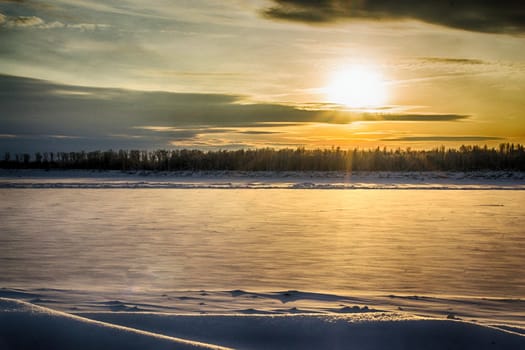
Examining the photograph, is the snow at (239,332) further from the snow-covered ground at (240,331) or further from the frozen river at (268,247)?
the frozen river at (268,247)

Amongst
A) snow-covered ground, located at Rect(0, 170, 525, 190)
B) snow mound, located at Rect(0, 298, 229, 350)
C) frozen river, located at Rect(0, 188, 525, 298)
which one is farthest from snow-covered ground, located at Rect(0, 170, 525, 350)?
snow-covered ground, located at Rect(0, 170, 525, 190)

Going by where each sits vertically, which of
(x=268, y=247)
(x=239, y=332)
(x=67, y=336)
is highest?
(x=67, y=336)

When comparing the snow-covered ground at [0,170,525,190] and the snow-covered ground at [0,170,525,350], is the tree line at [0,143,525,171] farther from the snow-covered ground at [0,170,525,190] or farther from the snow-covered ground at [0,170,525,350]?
the snow-covered ground at [0,170,525,350]

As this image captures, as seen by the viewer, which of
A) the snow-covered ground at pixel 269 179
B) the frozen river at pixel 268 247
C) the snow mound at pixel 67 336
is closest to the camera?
the snow mound at pixel 67 336

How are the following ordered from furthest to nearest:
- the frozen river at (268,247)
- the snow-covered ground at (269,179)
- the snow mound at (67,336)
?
1. the snow-covered ground at (269,179)
2. the frozen river at (268,247)
3. the snow mound at (67,336)

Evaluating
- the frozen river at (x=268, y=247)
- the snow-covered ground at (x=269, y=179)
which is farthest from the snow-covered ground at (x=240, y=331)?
the snow-covered ground at (x=269, y=179)

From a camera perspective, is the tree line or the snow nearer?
the snow

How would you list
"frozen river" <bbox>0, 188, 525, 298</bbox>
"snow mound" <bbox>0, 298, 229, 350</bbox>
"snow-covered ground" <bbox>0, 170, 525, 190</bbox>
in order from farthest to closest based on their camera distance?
"snow-covered ground" <bbox>0, 170, 525, 190</bbox>, "frozen river" <bbox>0, 188, 525, 298</bbox>, "snow mound" <bbox>0, 298, 229, 350</bbox>

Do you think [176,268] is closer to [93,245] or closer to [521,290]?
[93,245]

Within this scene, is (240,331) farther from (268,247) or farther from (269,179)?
(269,179)

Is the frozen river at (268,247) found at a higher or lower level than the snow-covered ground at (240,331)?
lower

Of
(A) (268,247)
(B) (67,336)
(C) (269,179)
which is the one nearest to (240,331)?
(B) (67,336)

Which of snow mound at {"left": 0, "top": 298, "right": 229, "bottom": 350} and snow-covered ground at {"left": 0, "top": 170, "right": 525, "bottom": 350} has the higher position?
snow mound at {"left": 0, "top": 298, "right": 229, "bottom": 350}

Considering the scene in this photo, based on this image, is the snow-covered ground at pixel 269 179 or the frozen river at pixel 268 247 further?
the snow-covered ground at pixel 269 179
